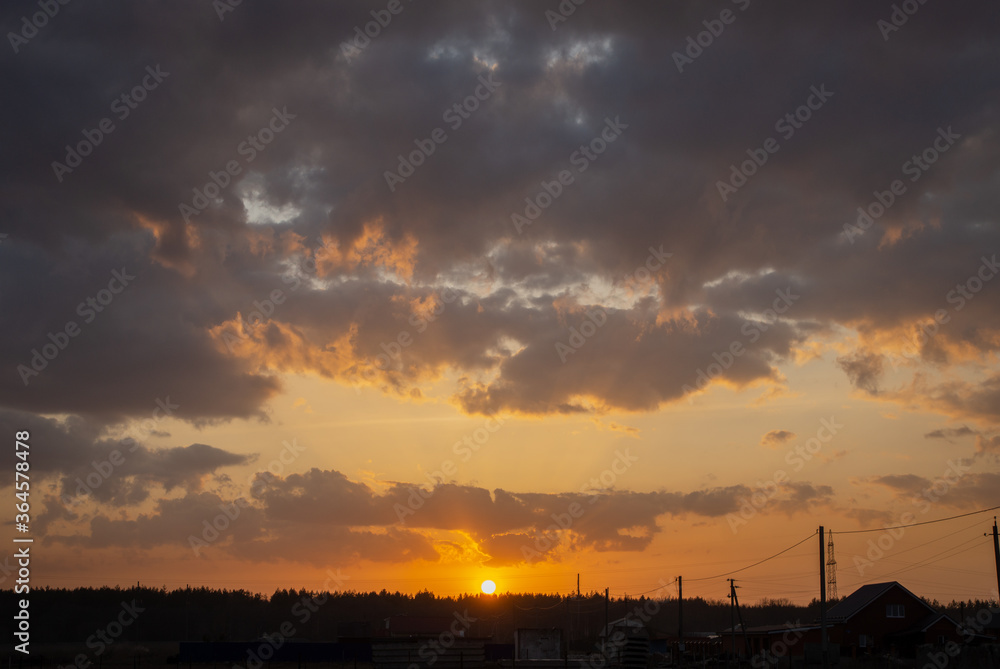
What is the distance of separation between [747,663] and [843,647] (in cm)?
1196

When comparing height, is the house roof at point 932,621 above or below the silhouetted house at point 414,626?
above

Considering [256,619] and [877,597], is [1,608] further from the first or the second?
[877,597]

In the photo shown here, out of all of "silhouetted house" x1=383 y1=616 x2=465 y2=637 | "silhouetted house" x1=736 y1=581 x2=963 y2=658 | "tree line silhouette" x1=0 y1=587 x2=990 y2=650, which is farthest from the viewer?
"tree line silhouette" x1=0 y1=587 x2=990 y2=650

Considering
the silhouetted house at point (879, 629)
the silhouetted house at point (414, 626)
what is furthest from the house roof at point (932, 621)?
the silhouetted house at point (414, 626)

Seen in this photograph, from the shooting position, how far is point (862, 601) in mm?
67938

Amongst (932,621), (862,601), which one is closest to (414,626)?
(862,601)

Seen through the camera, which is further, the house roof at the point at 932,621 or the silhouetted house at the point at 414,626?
the silhouetted house at the point at 414,626

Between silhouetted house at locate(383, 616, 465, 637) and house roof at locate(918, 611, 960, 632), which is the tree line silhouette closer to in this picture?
silhouetted house at locate(383, 616, 465, 637)

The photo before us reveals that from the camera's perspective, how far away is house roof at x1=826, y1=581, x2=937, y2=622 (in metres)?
66.2

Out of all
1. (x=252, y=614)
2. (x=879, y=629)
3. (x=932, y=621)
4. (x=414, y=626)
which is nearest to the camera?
(x=932, y=621)

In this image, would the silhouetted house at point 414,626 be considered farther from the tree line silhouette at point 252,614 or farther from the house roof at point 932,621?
the house roof at point 932,621

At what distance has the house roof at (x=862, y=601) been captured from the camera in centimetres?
6618

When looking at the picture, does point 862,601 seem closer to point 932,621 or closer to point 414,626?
point 932,621

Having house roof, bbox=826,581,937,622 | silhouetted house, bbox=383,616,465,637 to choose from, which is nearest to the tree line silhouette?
silhouetted house, bbox=383,616,465,637
